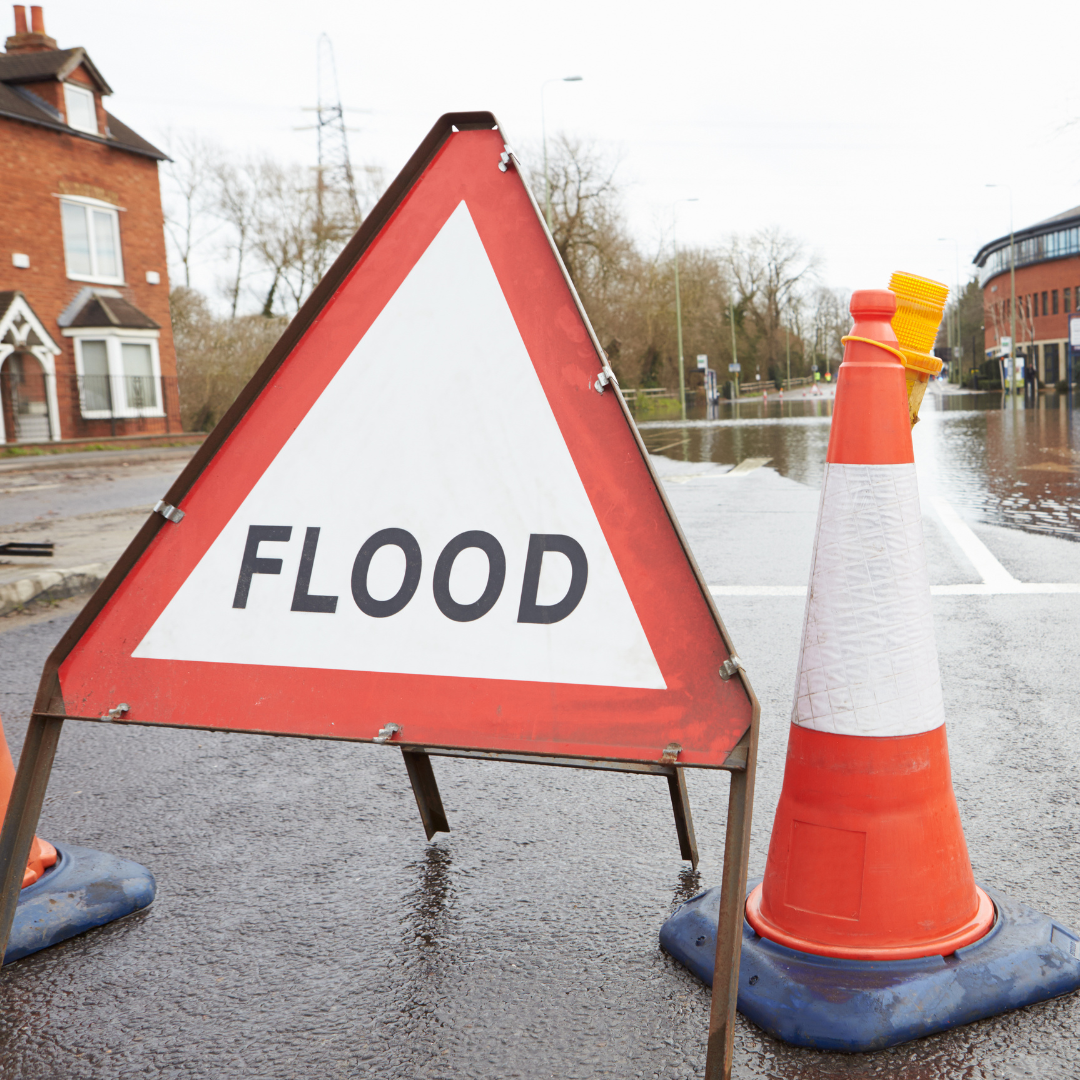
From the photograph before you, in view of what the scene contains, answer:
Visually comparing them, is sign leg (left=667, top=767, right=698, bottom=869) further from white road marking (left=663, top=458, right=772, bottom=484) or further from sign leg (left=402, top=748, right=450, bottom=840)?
white road marking (left=663, top=458, right=772, bottom=484)

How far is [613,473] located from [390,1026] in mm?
1254

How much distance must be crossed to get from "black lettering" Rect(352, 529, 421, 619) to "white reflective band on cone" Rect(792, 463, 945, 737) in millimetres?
910

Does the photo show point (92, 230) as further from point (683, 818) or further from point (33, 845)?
point (683, 818)

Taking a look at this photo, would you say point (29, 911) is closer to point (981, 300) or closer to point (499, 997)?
point (499, 997)

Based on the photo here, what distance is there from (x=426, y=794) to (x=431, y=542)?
1278 mm

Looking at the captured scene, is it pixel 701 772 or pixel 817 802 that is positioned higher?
pixel 817 802

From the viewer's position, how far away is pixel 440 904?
279 centimetres

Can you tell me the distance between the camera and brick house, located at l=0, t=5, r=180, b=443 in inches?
1161

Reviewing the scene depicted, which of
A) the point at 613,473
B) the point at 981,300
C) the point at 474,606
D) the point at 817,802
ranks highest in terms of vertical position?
the point at 981,300

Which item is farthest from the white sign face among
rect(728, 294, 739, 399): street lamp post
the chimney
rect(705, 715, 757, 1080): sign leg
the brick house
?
rect(728, 294, 739, 399): street lamp post

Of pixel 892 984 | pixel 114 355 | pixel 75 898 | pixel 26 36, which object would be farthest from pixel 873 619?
pixel 26 36

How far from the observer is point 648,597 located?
2023 millimetres

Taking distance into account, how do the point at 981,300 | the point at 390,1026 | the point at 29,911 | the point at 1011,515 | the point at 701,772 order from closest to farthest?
the point at 390,1026 → the point at 29,911 → the point at 701,772 → the point at 1011,515 → the point at 981,300

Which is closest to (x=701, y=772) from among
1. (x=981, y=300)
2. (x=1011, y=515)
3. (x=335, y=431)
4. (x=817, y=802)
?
Result: (x=817, y=802)
